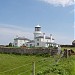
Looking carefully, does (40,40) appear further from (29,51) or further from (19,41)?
(29,51)

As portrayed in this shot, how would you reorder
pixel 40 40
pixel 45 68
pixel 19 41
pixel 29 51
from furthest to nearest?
1. pixel 19 41
2. pixel 40 40
3. pixel 29 51
4. pixel 45 68

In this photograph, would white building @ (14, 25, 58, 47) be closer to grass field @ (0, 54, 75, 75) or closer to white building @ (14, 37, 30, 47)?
white building @ (14, 37, 30, 47)

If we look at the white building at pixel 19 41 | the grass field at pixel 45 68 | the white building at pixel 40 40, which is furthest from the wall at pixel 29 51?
the white building at pixel 19 41

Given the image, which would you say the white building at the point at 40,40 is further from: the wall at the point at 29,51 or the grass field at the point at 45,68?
the grass field at the point at 45,68

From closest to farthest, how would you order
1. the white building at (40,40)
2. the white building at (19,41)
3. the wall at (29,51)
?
the wall at (29,51)
the white building at (40,40)
the white building at (19,41)

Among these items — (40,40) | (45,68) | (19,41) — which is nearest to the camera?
(45,68)

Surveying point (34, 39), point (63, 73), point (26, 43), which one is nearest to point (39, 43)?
point (34, 39)

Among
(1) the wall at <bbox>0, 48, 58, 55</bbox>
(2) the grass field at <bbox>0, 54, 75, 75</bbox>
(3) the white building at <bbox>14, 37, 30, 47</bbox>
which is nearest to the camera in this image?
(2) the grass field at <bbox>0, 54, 75, 75</bbox>

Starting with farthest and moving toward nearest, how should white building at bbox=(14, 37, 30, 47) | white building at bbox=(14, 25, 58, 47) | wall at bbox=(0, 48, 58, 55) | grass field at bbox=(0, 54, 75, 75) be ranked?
white building at bbox=(14, 37, 30, 47)
white building at bbox=(14, 25, 58, 47)
wall at bbox=(0, 48, 58, 55)
grass field at bbox=(0, 54, 75, 75)

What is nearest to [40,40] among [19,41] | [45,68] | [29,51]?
[19,41]

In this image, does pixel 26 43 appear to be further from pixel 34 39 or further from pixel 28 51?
pixel 28 51

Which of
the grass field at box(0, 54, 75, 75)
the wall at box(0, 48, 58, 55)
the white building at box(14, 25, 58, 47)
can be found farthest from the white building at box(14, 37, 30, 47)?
the grass field at box(0, 54, 75, 75)

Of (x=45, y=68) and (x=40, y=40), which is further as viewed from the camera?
(x=40, y=40)

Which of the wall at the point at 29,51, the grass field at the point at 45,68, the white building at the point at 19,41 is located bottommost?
the grass field at the point at 45,68
